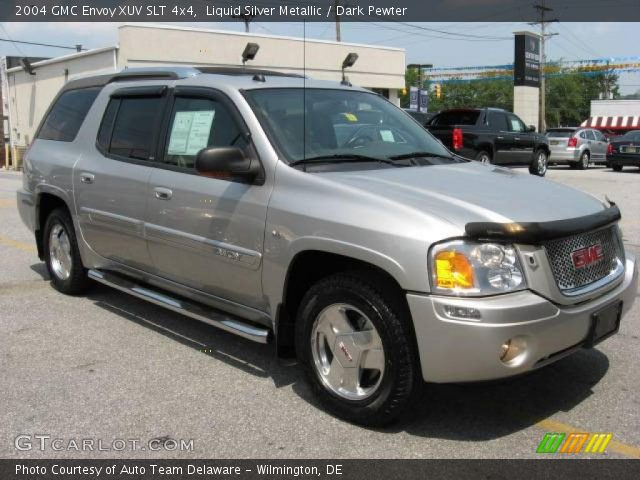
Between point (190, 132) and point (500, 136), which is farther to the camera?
point (500, 136)

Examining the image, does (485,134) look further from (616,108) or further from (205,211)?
(616,108)

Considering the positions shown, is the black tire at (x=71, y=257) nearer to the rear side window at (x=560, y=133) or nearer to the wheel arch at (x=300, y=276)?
the wheel arch at (x=300, y=276)

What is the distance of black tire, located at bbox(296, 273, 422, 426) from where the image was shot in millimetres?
3305

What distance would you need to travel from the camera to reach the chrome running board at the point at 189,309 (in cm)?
402

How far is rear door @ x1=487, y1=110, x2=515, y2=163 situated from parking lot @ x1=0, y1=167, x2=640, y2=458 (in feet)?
41.0

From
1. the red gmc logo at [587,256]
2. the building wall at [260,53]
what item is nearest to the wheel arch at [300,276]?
the red gmc logo at [587,256]

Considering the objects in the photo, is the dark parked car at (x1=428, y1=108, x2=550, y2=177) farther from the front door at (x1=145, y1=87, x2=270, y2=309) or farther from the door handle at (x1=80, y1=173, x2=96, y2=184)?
the front door at (x1=145, y1=87, x2=270, y2=309)

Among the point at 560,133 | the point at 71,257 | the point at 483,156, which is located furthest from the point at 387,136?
the point at 560,133

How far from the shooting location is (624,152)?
22219 millimetres

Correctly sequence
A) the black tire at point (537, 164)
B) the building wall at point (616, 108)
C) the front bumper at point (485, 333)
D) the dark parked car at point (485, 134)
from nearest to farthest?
the front bumper at point (485, 333), the dark parked car at point (485, 134), the black tire at point (537, 164), the building wall at point (616, 108)

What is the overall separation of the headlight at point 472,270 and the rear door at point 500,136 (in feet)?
48.3

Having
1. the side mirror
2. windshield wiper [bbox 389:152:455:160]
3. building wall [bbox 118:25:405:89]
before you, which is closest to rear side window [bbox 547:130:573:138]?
building wall [bbox 118:25:405:89]

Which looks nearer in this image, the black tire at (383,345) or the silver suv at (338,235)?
the silver suv at (338,235)

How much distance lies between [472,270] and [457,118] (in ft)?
49.3
